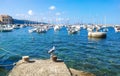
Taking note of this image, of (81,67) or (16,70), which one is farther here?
(81,67)

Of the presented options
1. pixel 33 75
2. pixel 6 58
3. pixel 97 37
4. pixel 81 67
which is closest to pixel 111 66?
pixel 81 67

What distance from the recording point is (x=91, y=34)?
8644 cm

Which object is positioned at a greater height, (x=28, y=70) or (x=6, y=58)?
(x=28, y=70)

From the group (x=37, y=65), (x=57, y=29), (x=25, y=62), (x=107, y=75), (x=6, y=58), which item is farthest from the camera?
(x=57, y=29)

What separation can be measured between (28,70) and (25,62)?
2271 mm

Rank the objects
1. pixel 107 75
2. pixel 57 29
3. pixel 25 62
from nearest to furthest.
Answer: pixel 25 62 → pixel 107 75 → pixel 57 29

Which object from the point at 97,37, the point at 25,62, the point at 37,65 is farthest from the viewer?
the point at 97,37

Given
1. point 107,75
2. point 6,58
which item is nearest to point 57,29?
point 6,58

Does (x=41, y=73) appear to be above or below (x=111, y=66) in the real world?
above

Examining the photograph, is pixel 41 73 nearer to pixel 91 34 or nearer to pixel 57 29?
pixel 91 34

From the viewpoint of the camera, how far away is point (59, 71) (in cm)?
1468

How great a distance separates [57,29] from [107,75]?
128183 mm

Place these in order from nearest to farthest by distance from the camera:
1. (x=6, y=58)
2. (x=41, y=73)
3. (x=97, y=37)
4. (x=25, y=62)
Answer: (x=41, y=73), (x=25, y=62), (x=6, y=58), (x=97, y=37)

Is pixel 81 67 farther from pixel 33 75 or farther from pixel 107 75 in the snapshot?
pixel 33 75
